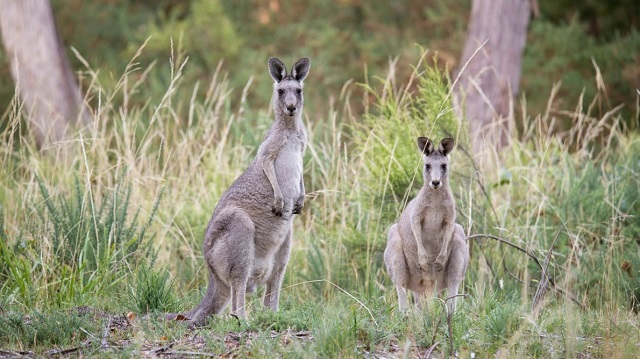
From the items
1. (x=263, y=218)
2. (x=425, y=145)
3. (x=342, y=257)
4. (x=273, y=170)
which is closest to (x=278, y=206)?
(x=263, y=218)

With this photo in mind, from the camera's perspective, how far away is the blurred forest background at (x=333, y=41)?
16.2 meters

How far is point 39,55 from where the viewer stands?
13.1 m

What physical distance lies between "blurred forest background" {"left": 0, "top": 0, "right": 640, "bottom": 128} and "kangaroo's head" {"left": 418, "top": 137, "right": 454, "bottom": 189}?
956 cm

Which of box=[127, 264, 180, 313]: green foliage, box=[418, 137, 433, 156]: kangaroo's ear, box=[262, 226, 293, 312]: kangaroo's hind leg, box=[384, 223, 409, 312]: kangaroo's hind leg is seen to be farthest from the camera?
box=[384, 223, 409, 312]: kangaroo's hind leg

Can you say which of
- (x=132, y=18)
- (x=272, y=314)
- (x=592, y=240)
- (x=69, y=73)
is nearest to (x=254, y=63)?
(x=132, y=18)

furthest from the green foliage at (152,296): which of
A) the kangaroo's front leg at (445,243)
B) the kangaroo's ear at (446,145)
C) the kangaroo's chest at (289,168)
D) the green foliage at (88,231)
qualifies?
the kangaroo's ear at (446,145)

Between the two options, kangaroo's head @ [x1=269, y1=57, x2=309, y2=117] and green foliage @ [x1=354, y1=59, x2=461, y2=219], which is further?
green foliage @ [x1=354, y1=59, x2=461, y2=219]

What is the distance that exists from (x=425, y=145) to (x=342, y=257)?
1.77m

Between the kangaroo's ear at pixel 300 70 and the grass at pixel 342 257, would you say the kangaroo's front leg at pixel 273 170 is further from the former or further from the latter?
the grass at pixel 342 257

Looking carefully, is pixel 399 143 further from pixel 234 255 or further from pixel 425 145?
pixel 234 255

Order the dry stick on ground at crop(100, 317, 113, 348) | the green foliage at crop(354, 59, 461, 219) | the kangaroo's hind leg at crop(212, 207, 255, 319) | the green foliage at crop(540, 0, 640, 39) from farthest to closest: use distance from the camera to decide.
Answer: the green foliage at crop(540, 0, 640, 39) < the green foliage at crop(354, 59, 461, 219) < the kangaroo's hind leg at crop(212, 207, 255, 319) < the dry stick on ground at crop(100, 317, 113, 348)

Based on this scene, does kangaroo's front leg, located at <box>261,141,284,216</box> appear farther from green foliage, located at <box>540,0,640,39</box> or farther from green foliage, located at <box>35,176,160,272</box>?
green foliage, located at <box>540,0,640,39</box>

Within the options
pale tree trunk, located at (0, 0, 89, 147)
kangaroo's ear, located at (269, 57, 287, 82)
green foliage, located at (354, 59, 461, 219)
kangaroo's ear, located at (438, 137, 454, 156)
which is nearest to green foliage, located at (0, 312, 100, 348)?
kangaroo's ear, located at (269, 57, 287, 82)

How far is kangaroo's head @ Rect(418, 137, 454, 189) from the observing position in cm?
611
